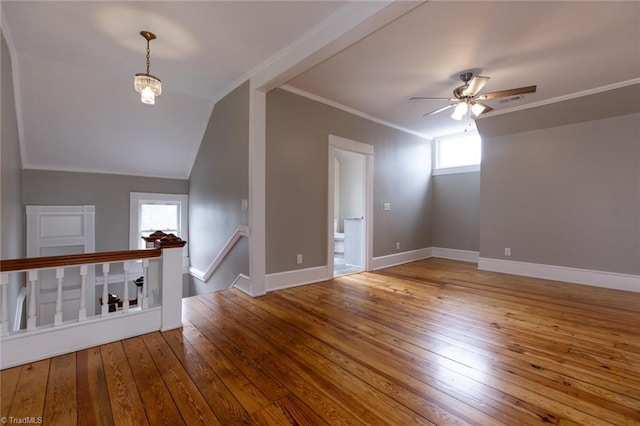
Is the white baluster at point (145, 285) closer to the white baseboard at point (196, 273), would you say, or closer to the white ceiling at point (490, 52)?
the white baseboard at point (196, 273)

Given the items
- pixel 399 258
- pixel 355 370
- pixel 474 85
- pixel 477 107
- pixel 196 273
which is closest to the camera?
pixel 355 370

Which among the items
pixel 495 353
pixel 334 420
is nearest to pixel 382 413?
pixel 334 420

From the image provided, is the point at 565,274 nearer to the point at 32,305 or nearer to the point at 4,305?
the point at 32,305

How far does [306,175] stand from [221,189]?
1.37 m

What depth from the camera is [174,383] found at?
1.74 metres

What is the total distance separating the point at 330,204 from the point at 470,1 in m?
2.80

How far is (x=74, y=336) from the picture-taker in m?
2.14

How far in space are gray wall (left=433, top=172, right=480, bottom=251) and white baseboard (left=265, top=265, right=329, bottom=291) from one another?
11.3ft

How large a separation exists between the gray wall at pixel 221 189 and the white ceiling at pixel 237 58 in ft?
1.10

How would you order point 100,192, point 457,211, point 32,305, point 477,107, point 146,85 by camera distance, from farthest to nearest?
point 457,211
point 100,192
point 477,107
point 146,85
point 32,305

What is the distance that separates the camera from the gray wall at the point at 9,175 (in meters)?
2.72

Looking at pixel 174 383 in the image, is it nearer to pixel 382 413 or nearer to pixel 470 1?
pixel 382 413

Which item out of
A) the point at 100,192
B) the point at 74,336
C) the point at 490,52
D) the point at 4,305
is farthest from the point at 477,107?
the point at 100,192

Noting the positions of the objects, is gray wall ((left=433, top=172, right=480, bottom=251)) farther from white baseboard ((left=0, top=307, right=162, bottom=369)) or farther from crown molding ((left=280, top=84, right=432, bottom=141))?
white baseboard ((left=0, top=307, right=162, bottom=369))
